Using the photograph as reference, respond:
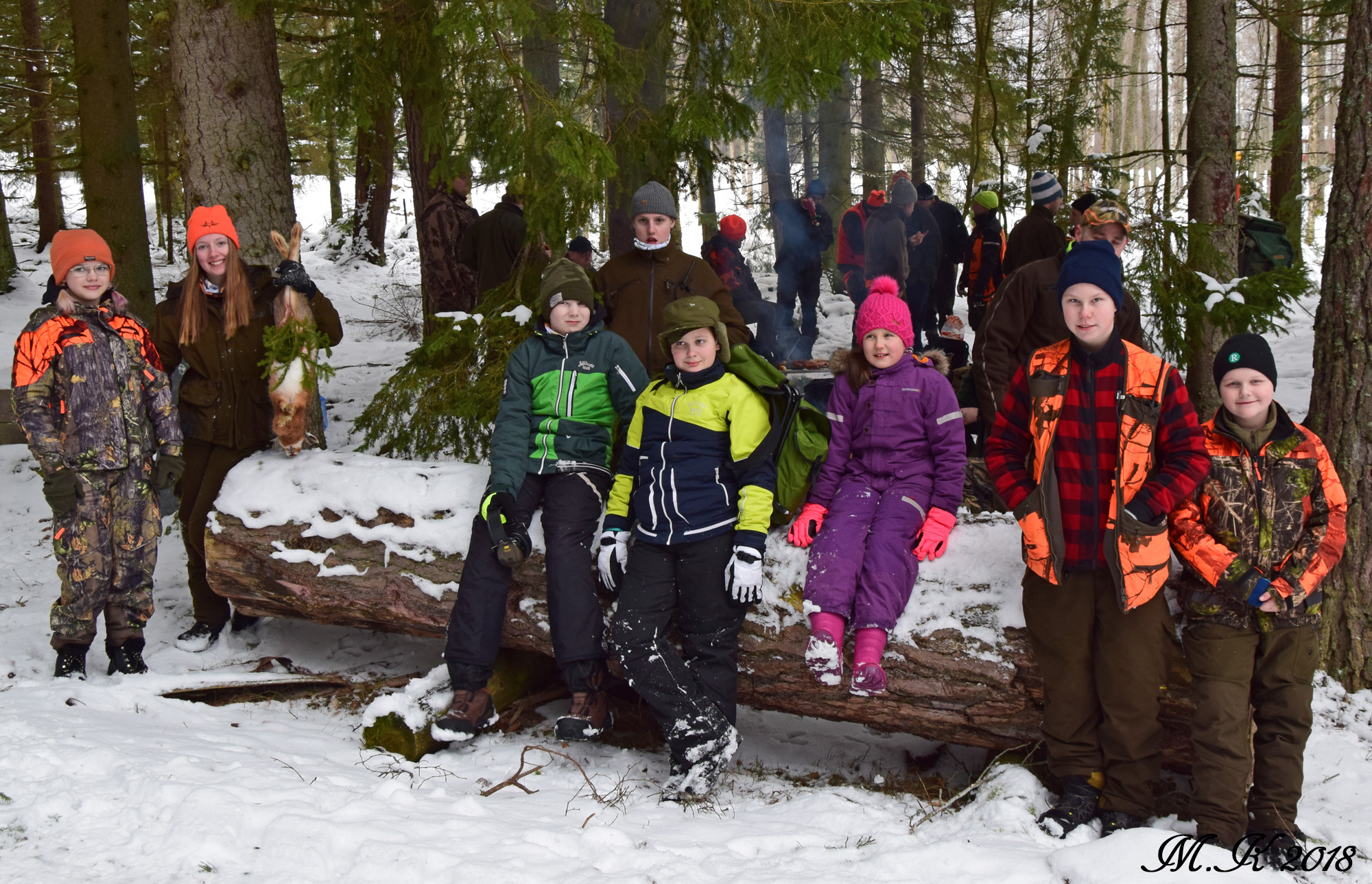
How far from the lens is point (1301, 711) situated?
313 cm

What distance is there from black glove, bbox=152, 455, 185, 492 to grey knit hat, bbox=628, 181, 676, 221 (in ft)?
9.37

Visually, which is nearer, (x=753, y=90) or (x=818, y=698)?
(x=818, y=698)

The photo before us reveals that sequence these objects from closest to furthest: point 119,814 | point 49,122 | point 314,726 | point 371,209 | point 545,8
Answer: point 119,814 < point 314,726 < point 545,8 < point 49,122 < point 371,209

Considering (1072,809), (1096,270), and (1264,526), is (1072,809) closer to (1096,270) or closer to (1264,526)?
(1264,526)

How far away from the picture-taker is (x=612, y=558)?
396cm

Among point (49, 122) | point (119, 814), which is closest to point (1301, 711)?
point (119, 814)

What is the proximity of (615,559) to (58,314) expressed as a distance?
315cm

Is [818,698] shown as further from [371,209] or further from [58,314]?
[371,209]

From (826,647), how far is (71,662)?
150 inches

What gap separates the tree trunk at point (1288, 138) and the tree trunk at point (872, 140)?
635cm

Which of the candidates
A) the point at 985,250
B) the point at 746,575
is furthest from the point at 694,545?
the point at 985,250

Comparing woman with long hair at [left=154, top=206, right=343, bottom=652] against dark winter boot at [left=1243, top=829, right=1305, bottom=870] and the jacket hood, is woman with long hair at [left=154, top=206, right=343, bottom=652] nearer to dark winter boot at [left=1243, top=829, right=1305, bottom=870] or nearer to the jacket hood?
the jacket hood

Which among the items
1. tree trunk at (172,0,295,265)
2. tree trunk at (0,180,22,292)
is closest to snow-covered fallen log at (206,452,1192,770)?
tree trunk at (172,0,295,265)

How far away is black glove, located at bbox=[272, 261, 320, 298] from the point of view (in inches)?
193
